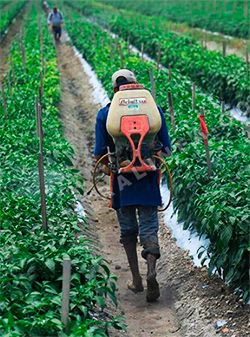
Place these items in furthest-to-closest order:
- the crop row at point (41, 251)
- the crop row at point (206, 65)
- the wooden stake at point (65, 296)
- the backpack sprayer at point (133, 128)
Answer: the crop row at point (206, 65) < the backpack sprayer at point (133, 128) < the crop row at point (41, 251) < the wooden stake at point (65, 296)

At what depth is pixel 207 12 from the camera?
34.6m

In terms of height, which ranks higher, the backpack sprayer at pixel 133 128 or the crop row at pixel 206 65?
the backpack sprayer at pixel 133 128

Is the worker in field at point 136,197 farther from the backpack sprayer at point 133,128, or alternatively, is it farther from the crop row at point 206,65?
the crop row at point 206,65

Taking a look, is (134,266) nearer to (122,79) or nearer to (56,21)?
(122,79)

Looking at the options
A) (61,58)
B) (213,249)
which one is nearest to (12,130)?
(213,249)

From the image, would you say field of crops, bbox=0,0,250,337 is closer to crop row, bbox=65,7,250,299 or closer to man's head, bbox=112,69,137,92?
crop row, bbox=65,7,250,299

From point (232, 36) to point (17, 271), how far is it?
22.9 metres

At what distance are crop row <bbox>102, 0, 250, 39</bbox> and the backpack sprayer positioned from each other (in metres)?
19.6

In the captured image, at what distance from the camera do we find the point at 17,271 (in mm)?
5594

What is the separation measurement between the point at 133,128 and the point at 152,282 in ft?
4.41

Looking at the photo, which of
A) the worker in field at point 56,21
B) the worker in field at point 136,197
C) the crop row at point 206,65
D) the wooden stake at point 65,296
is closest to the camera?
the wooden stake at point 65,296

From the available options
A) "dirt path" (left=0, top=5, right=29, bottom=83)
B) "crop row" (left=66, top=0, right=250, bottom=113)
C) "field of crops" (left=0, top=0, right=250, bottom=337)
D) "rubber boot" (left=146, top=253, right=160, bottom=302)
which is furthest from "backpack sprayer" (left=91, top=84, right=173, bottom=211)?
"dirt path" (left=0, top=5, right=29, bottom=83)

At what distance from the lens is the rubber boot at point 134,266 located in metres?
6.72

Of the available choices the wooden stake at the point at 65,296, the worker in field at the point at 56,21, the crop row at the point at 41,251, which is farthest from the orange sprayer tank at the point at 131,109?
the worker in field at the point at 56,21
